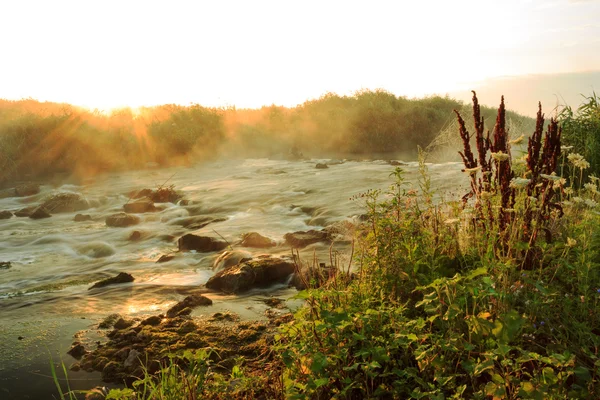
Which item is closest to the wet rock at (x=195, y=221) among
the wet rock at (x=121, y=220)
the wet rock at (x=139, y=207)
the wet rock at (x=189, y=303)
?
the wet rock at (x=121, y=220)

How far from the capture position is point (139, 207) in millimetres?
15570

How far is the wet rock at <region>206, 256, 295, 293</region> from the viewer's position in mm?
7410

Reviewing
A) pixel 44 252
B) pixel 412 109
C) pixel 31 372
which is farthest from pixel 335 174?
pixel 31 372

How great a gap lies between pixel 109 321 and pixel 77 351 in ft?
2.66

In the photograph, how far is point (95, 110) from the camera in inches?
1053

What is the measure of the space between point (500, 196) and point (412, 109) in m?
25.9

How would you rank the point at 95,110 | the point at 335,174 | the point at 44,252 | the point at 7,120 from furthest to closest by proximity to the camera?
the point at 95,110 < the point at 7,120 < the point at 335,174 < the point at 44,252

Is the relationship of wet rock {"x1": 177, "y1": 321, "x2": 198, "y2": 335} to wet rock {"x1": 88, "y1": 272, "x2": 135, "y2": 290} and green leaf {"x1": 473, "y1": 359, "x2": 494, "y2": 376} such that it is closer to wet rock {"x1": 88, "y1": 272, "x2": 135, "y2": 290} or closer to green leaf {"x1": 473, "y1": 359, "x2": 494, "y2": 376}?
wet rock {"x1": 88, "y1": 272, "x2": 135, "y2": 290}

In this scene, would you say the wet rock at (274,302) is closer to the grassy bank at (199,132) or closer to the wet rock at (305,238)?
the wet rock at (305,238)

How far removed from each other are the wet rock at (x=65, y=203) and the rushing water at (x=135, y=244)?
14.2 inches

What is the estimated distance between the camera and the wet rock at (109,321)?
610 centimetres

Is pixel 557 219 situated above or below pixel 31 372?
above

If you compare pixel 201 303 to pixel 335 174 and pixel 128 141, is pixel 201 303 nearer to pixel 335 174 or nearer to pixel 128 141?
pixel 335 174

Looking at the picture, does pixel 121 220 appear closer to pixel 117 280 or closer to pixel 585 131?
pixel 117 280
